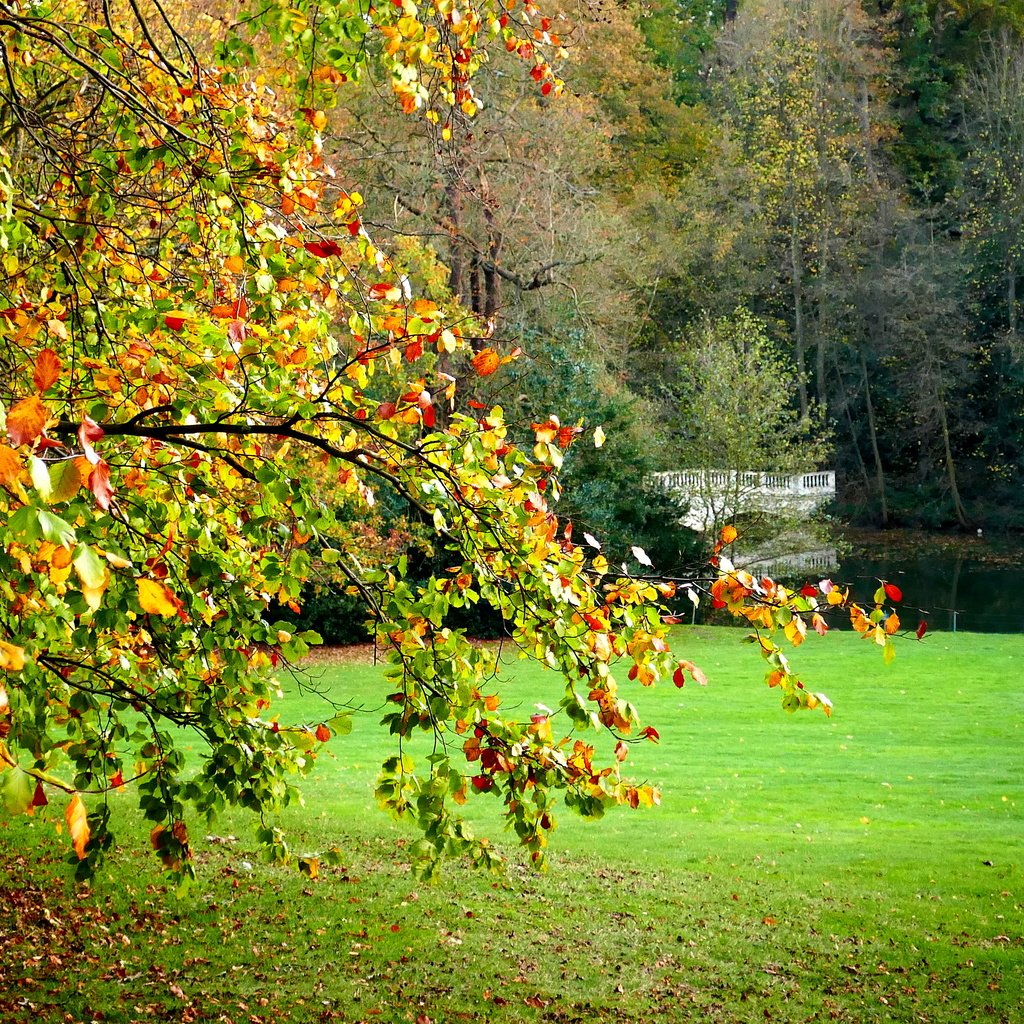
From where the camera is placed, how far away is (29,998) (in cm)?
545

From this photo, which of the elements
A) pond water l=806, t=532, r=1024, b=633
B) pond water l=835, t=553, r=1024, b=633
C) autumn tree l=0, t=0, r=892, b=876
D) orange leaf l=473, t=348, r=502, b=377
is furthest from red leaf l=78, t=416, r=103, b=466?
pond water l=806, t=532, r=1024, b=633

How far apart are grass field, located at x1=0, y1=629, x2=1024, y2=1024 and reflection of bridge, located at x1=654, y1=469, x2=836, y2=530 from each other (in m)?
14.3

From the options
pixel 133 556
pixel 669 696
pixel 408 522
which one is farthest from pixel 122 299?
pixel 408 522

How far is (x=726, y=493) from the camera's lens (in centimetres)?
2583

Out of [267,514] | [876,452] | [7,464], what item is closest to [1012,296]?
[876,452]

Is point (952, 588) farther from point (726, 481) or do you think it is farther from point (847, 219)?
point (847, 219)

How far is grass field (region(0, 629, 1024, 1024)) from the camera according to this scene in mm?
5711

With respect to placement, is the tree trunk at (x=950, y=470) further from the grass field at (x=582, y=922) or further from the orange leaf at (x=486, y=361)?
the orange leaf at (x=486, y=361)

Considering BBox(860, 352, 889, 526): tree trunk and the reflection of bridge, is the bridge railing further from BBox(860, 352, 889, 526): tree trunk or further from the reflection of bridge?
BBox(860, 352, 889, 526): tree trunk

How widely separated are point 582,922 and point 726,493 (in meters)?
19.5

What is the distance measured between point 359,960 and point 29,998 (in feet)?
5.23

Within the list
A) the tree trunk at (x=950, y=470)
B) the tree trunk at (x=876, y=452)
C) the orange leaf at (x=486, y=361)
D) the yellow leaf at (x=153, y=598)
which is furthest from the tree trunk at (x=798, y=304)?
the yellow leaf at (x=153, y=598)

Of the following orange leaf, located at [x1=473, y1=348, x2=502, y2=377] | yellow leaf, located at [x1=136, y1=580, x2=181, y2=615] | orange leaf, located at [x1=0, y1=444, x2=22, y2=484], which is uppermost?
orange leaf, located at [x1=473, y1=348, x2=502, y2=377]

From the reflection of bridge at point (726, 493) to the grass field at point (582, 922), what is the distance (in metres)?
14.3
